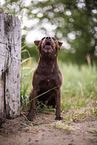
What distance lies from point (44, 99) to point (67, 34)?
928cm

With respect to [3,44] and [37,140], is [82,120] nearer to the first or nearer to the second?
[37,140]

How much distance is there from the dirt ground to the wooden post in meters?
0.22

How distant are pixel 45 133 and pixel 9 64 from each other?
1.04 m

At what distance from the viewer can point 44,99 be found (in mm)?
2824

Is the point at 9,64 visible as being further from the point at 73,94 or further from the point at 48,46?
the point at 73,94

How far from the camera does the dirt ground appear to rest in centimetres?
169

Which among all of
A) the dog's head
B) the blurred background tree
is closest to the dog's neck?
the dog's head

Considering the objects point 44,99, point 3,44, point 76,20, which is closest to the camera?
point 3,44

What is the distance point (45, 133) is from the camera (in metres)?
1.89

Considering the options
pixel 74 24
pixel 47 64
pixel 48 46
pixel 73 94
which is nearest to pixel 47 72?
pixel 47 64

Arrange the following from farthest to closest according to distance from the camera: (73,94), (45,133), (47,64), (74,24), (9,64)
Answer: (74,24), (73,94), (47,64), (9,64), (45,133)

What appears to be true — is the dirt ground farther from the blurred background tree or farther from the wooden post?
the blurred background tree

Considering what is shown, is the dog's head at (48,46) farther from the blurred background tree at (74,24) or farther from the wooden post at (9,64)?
the blurred background tree at (74,24)

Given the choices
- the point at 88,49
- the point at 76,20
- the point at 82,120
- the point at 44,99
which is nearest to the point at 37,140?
the point at 82,120
